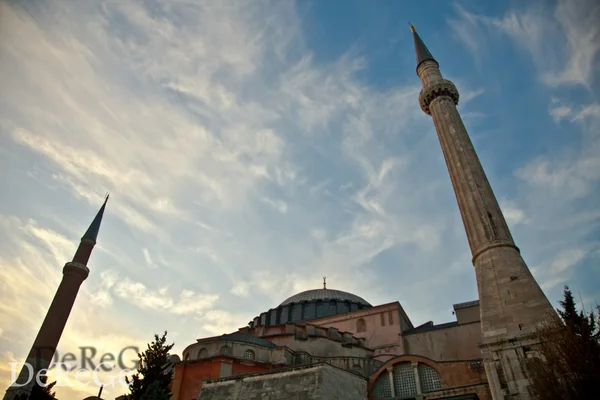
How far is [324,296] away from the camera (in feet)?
90.4

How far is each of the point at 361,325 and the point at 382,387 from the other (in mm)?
7382

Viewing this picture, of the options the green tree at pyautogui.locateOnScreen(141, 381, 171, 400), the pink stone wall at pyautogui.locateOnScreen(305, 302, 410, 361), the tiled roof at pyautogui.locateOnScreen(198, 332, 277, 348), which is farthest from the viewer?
the pink stone wall at pyautogui.locateOnScreen(305, 302, 410, 361)

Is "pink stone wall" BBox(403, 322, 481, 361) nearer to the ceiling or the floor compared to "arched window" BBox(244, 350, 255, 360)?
nearer to the ceiling

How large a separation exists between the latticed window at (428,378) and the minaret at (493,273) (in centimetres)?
383

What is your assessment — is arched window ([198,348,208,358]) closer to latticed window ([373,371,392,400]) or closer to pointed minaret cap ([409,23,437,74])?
latticed window ([373,371,392,400])

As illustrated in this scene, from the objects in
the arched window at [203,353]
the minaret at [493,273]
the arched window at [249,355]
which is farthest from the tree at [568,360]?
the arched window at [203,353]

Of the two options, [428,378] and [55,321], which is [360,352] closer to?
[428,378]

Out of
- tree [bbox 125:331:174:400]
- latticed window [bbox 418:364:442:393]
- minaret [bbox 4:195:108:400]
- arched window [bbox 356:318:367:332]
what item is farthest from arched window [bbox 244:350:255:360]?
minaret [bbox 4:195:108:400]

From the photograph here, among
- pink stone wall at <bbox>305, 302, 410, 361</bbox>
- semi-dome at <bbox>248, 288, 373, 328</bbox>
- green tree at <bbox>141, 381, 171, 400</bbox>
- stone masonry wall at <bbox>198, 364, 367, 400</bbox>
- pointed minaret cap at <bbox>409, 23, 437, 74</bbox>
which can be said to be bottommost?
green tree at <bbox>141, 381, 171, 400</bbox>

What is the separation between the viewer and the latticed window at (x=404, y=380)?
596 inches

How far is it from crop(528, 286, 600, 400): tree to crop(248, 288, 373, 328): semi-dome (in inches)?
642

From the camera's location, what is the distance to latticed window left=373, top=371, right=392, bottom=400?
1545cm

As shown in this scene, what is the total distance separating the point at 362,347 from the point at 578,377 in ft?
43.8

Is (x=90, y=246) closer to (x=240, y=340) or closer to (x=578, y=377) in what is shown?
(x=240, y=340)
